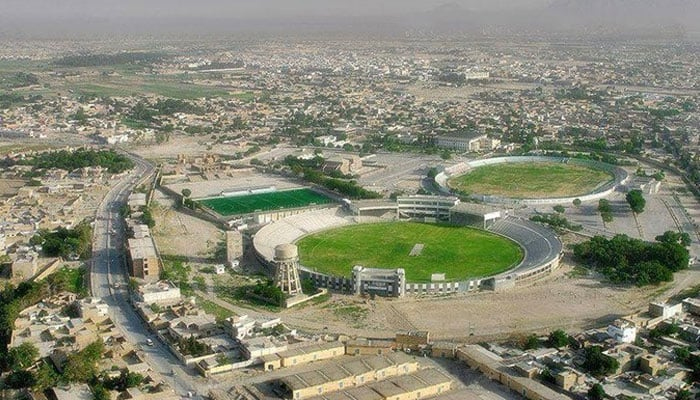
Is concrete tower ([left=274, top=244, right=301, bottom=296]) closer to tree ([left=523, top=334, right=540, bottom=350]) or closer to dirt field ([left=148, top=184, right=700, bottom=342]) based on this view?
dirt field ([left=148, top=184, right=700, bottom=342])

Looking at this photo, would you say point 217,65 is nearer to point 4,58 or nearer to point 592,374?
point 4,58

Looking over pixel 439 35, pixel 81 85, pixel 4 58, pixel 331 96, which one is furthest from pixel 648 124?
pixel 439 35

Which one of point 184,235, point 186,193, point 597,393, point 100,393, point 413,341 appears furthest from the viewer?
point 186,193

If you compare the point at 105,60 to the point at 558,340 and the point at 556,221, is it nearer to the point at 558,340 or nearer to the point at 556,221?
the point at 556,221

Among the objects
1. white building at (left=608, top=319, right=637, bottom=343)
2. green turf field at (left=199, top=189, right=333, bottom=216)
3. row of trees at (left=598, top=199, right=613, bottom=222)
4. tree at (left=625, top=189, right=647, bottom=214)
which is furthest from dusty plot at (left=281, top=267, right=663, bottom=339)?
green turf field at (left=199, top=189, right=333, bottom=216)

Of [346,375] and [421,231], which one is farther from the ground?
[346,375]

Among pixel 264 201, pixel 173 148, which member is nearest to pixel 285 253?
pixel 264 201
